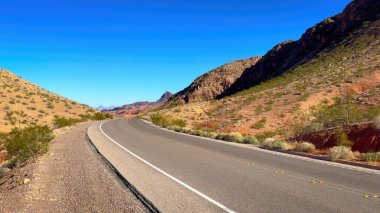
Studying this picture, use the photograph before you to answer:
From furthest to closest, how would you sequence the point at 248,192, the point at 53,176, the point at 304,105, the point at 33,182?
the point at 304,105 < the point at 53,176 < the point at 33,182 < the point at 248,192

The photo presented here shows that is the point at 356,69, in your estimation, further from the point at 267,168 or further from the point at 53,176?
the point at 53,176

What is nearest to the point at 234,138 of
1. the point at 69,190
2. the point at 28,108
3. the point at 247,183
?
the point at 247,183

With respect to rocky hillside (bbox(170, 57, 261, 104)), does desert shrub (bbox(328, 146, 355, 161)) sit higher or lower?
lower

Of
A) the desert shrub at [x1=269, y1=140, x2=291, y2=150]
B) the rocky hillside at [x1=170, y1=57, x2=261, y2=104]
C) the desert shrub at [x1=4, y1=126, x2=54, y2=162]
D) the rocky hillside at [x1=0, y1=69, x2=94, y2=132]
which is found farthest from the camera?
the rocky hillside at [x1=170, y1=57, x2=261, y2=104]

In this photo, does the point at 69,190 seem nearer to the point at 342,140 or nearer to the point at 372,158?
the point at 372,158

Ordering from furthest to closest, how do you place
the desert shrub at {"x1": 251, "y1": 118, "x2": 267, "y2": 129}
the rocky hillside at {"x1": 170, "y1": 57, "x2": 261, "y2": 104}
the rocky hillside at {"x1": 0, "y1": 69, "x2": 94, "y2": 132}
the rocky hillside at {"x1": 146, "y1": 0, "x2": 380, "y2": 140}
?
the rocky hillside at {"x1": 170, "y1": 57, "x2": 261, "y2": 104} < the rocky hillside at {"x1": 0, "y1": 69, "x2": 94, "y2": 132} < the desert shrub at {"x1": 251, "y1": 118, "x2": 267, "y2": 129} < the rocky hillside at {"x1": 146, "y1": 0, "x2": 380, "y2": 140}

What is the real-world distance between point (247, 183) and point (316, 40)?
3236 inches

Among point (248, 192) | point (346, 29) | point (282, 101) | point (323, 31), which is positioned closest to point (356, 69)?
point (282, 101)

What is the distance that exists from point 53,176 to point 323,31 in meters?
83.4

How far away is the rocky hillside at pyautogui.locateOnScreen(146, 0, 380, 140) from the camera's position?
35.2 m

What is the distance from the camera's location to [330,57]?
223ft

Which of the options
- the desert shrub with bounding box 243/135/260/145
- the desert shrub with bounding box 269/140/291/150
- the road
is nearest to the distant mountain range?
the desert shrub with bounding box 243/135/260/145

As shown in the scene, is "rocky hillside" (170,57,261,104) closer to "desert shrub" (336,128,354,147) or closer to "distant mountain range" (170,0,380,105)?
"distant mountain range" (170,0,380,105)

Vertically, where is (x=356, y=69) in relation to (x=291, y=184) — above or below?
above
